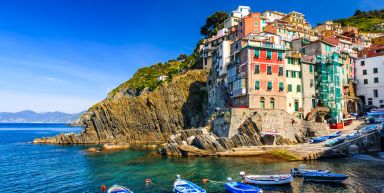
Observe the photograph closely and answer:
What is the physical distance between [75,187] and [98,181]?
3.14 m

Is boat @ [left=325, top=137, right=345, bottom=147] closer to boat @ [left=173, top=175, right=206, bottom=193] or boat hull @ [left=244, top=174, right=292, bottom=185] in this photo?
boat hull @ [left=244, top=174, right=292, bottom=185]

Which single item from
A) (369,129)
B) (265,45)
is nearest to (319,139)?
(369,129)

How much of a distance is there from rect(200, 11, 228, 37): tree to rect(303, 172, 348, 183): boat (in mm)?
90663

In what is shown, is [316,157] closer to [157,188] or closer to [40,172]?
[157,188]

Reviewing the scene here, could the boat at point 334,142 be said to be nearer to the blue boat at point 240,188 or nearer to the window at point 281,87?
the window at point 281,87

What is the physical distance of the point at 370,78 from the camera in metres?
80.3

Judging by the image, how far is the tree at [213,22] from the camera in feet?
398

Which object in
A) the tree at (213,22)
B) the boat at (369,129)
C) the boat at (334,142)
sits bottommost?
the boat at (334,142)

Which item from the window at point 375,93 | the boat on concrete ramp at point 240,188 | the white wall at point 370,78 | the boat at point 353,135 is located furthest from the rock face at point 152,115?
the boat on concrete ramp at point 240,188

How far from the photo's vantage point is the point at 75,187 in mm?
36188

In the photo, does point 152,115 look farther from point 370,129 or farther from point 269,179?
point 269,179

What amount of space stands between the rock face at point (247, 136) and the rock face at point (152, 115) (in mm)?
30104

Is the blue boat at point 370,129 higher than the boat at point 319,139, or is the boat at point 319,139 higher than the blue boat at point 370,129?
the blue boat at point 370,129

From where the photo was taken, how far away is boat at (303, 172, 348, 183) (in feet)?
110
